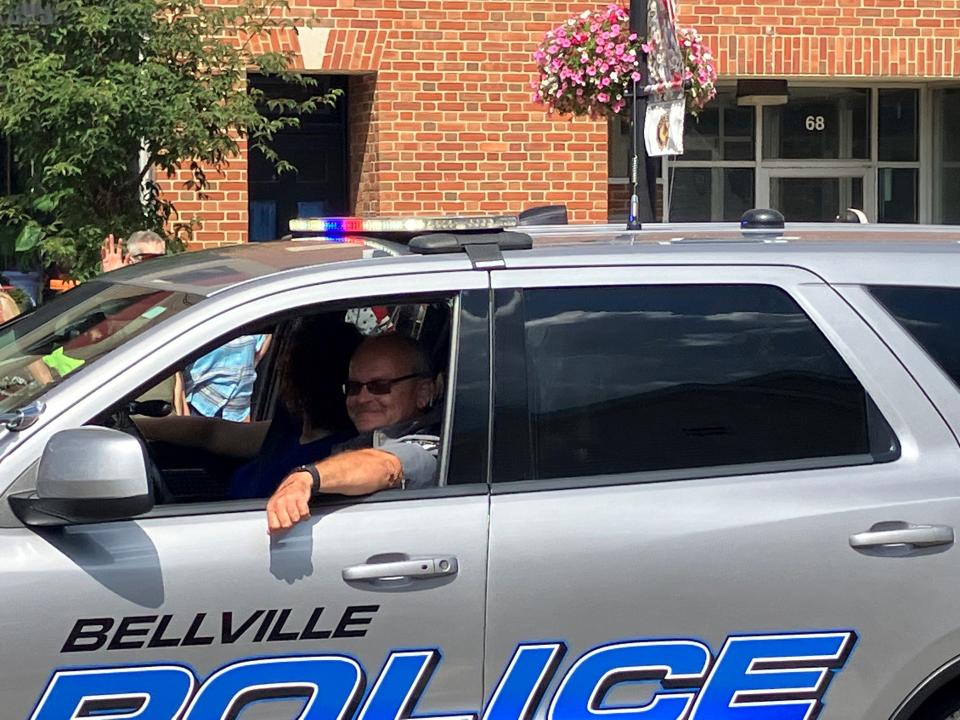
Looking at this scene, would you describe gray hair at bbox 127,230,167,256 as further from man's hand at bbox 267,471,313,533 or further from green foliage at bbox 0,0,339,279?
man's hand at bbox 267,471,313,533

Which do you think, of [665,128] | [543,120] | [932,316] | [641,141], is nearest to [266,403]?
[932,316]

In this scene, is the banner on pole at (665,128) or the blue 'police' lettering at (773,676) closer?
the blue 'police' lettering at (773,676)

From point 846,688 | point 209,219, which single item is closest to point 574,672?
point 846,688

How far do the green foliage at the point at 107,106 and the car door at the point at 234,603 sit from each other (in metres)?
4.79

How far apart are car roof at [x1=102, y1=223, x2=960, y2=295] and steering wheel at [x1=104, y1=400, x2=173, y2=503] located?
0.35 meters

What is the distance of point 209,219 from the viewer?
11.8 m

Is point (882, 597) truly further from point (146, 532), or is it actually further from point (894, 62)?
point (894, 62)

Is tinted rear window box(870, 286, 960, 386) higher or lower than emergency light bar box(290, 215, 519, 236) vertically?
lower

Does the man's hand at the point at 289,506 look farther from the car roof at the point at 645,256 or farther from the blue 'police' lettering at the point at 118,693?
the car roof at the point at 645,256

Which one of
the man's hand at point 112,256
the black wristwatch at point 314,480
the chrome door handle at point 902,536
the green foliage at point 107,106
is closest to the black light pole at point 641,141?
the green foliage at point 107,106

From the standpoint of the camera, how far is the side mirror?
306 centimetres

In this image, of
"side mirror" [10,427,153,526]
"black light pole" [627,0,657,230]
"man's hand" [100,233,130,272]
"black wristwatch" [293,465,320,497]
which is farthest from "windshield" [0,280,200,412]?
"black light pole" [627,0,657,230]

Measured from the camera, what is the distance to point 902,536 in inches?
138

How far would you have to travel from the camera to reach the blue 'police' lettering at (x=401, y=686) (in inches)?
130
